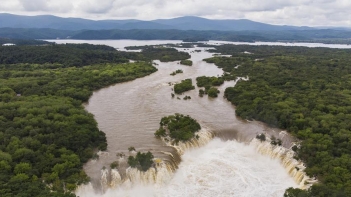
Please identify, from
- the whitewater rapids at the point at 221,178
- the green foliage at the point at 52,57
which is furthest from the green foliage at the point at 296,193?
the green foliage at the point at 52,57

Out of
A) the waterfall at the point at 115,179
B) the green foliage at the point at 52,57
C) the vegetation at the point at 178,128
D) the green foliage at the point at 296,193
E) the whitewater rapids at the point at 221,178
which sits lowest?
the whitewater rapids at the point at 221,178

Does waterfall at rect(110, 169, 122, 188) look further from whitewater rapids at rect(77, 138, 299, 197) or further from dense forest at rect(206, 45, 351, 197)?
dense forest at rect(206, 45, 351, 197)

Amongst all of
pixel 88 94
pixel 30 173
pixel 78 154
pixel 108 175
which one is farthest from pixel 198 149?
pixel 88 94

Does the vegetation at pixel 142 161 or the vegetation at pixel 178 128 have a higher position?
the vegetation at pixel 178 128

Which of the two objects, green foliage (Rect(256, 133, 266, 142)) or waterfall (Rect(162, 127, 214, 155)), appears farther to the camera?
green foliage (Rect(256, 133, 266, 142))

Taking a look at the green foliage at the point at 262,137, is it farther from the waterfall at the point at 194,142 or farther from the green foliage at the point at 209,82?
the green foliage at the point at 209,82

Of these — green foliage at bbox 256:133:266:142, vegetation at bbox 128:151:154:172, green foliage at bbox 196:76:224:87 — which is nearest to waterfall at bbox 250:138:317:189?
green foliage at bbox 256:133:266:142
